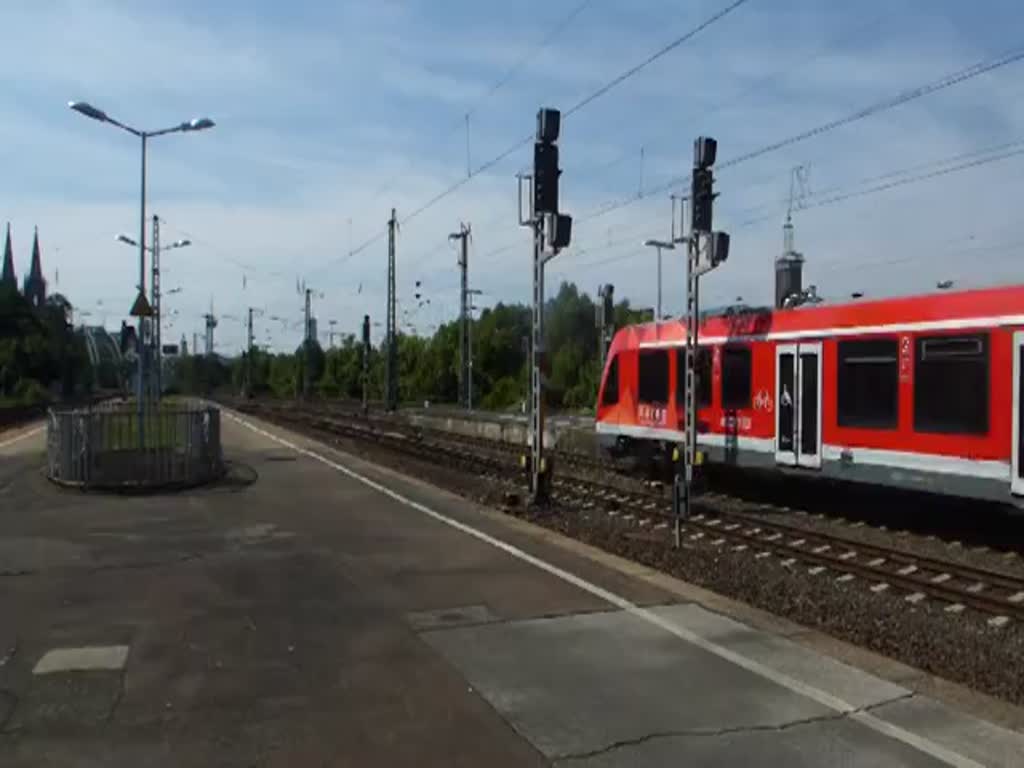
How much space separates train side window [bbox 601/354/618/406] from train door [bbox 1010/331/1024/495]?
10936 millimetres

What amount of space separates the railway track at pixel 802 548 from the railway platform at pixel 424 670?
2351mm

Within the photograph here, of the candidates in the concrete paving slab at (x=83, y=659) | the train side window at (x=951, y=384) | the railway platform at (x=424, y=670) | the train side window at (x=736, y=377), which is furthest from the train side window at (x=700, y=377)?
the concrete paving slab at (x=83, y=659)

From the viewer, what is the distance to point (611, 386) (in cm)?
2255

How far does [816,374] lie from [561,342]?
7692 centimetres

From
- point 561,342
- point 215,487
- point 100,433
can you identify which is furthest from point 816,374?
point 561,342

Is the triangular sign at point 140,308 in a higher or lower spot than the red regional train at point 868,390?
higher

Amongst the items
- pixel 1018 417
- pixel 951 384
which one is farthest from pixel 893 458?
pixel 1018 417

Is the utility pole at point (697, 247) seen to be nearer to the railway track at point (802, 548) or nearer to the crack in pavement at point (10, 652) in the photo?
the railway track at point (802, 548)

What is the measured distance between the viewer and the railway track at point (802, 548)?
408 inches

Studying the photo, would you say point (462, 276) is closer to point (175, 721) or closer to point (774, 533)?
point (774, 533)

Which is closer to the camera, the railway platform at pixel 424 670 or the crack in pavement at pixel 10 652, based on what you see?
the railway platform at pixel 424 670

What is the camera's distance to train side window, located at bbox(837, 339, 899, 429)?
46.0 ft

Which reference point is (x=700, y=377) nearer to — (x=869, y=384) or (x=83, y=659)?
(x=869, y=384)

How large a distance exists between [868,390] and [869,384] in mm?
88
